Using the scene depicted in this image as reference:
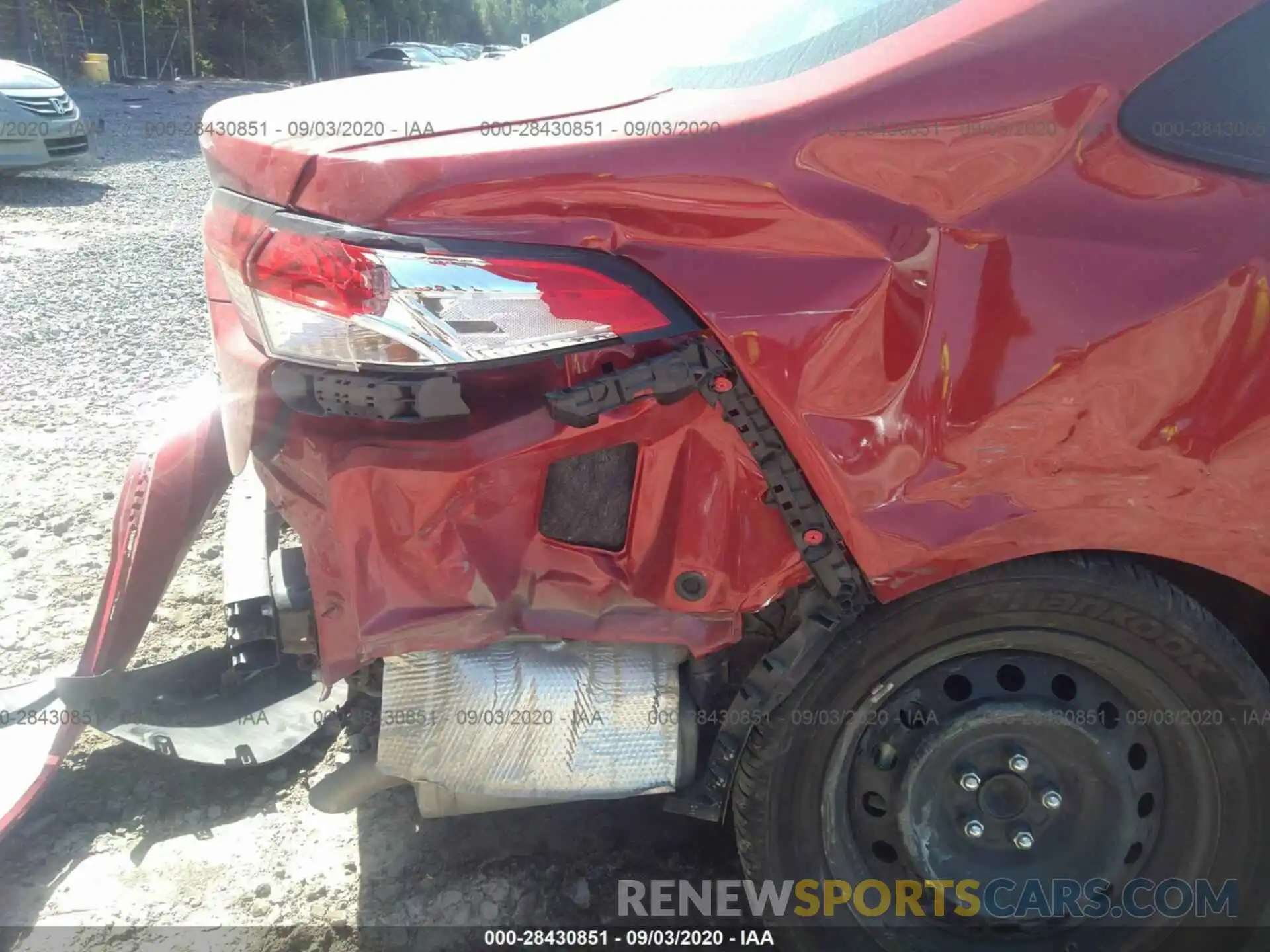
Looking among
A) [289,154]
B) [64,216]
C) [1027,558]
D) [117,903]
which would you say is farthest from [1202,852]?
[64,216]

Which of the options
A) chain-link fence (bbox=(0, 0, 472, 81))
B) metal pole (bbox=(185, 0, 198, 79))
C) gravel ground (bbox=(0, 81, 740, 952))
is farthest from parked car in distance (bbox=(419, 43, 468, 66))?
gravel ground (bbox=(0, 81, 740, 952))

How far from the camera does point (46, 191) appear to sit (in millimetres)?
10523

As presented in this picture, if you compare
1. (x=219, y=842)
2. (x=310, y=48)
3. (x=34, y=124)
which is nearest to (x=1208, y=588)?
(x=219, y=842)

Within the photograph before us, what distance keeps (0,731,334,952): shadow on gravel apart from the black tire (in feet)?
4.56

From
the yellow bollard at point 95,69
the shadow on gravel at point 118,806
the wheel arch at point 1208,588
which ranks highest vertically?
the yellow bollard at point 95,69

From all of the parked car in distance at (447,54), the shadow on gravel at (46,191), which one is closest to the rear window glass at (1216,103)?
the shadow on gravel at (46,191)

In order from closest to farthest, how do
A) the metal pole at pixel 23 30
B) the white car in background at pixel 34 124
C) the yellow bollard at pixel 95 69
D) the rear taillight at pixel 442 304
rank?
the rear taillight at pixel 442 304 → the white car in background at pixel 34 124 → the metal pole at pixel 23 30 → the yellow bollard at pixel 95 69

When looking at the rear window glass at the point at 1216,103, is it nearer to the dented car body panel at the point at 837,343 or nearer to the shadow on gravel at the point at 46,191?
the dented car body panel at the point at 837,343

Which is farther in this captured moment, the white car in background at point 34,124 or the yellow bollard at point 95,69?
the yellow bollard at point 95,69

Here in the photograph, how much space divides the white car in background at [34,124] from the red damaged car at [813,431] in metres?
10.3

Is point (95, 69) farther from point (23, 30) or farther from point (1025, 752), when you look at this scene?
point (1025, 752)

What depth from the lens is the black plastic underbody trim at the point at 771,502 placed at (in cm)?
150

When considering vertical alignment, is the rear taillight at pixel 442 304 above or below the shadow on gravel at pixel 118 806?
above

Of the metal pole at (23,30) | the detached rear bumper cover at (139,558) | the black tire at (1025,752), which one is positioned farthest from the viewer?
the metal pole at (23,30)
